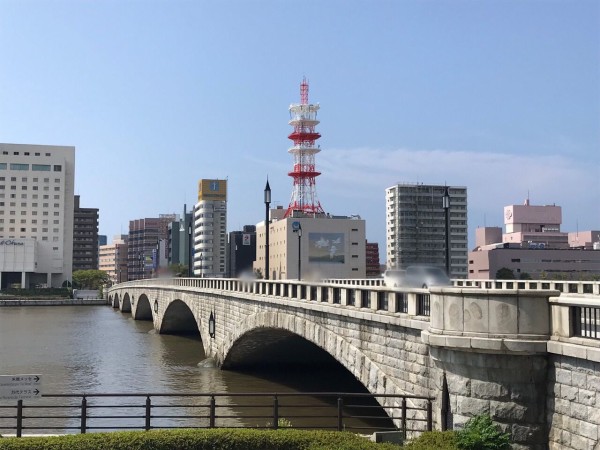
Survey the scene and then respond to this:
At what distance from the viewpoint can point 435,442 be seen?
15.4 m

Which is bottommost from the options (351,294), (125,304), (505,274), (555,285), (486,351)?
(125,304)

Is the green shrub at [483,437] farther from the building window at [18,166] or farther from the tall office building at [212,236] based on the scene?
the building window at [18,166]

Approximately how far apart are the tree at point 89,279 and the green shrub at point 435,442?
188m

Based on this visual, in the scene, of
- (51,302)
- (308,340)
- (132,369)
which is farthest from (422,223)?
(308,340)

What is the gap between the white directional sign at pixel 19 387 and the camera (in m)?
17.5

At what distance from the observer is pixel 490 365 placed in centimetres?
1569

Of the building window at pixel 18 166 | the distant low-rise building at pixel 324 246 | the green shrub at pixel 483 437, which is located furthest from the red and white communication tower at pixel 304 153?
the green shrub at pixel 483 437

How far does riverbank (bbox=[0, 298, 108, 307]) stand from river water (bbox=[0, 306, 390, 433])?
81593mm

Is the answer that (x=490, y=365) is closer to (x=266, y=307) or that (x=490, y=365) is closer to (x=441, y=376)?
(x=441, y=376)

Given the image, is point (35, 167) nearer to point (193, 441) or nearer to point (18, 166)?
point (18, 166)

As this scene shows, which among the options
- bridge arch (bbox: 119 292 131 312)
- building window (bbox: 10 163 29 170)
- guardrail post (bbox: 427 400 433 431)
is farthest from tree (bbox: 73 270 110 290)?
guardrail post (bbox: 427 400 433 431)

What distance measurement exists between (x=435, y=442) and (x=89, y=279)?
190428 mm

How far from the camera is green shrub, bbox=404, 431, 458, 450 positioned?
1509 cm

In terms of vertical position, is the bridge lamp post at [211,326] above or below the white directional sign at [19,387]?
below
